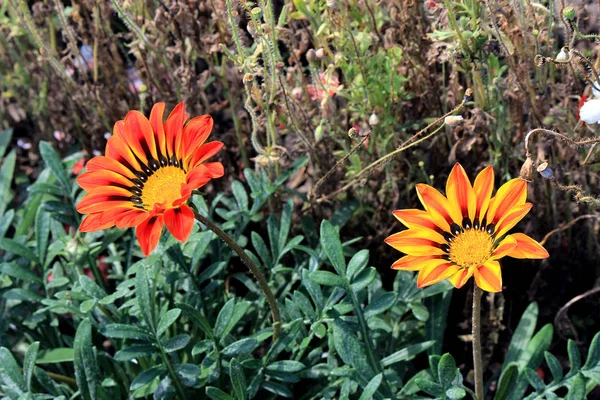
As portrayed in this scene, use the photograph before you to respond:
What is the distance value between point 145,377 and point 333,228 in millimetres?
574

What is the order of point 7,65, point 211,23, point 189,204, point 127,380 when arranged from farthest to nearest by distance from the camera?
1. point 7,65
2. point 211,23
3. point 127,380
4. point 189,204

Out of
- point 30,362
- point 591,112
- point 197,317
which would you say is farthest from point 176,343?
point 591,112

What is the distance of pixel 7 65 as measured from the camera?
10.5 ft

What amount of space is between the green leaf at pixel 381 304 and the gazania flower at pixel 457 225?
1.10 ft

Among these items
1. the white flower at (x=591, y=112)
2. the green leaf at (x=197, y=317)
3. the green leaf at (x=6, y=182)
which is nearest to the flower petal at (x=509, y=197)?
the white flower at (x=591, y=112)

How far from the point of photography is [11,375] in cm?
192

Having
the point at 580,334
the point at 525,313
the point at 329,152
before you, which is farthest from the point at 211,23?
the point at 580,334

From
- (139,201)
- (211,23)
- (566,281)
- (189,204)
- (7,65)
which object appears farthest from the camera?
(7,65)

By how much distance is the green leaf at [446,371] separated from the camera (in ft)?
5.30

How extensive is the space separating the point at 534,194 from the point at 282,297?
76 centimetres

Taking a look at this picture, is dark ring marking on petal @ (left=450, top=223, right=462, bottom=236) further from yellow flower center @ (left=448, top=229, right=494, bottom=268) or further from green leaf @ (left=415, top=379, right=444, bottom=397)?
green leaf @ (left=415, top=379, right=444, bottom=397)

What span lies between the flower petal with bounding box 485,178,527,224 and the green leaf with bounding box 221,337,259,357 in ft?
2.18

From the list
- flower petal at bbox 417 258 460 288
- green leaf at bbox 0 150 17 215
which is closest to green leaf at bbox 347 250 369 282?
flower petal at bbox 417 258 460 288

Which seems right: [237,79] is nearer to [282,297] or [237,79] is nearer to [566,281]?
[282,297]
